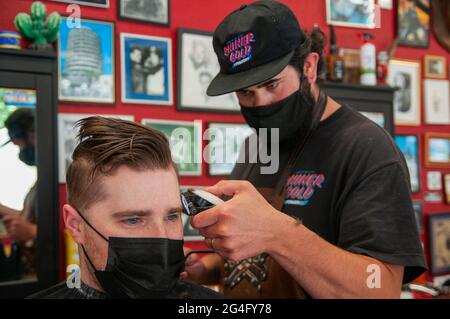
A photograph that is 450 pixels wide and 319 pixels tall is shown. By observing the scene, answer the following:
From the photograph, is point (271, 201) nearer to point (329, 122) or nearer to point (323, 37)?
point (329, 122)

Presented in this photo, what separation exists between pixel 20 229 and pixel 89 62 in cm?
70

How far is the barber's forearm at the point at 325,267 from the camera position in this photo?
1145mm

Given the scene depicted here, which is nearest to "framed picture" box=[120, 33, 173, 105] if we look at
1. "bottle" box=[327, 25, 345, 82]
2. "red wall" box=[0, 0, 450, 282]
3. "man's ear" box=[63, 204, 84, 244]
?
"red wall" box=[0, 0, 450, 282]

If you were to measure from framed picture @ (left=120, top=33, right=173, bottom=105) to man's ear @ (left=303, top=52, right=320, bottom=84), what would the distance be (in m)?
0.59

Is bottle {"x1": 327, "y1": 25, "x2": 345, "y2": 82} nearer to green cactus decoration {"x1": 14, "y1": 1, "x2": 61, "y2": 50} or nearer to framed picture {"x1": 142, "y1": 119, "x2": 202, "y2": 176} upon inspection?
framed picture {"x1": 142, "y1": 119, "x2": 202, "y2": 176}

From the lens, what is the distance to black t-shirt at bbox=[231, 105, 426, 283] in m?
1.24

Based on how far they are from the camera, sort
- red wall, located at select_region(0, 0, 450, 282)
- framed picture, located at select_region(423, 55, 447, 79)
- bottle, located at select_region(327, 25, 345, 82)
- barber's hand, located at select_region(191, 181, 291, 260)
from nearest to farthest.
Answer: barber's hand, located at select_region(191, 181, 291, 260), red wall, located at select_region(0, 0, 450, 282), bottle, located at select_region(327, 25, 345, 82), framed picture, located at select_region(423, 55, 447, 79)

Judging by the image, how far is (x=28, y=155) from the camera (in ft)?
5.54

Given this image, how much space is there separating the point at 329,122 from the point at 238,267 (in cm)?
62

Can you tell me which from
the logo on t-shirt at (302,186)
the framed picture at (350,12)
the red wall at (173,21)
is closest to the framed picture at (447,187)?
the red wall at (173,21)

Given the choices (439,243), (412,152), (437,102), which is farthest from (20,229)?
(437,102)

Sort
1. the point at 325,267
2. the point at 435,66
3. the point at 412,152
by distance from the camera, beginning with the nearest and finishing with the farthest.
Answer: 1. the point at 325,267
2. the point at 435,66
3. the point at 412,152

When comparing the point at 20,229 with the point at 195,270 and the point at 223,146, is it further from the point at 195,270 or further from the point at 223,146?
the point at 223,146

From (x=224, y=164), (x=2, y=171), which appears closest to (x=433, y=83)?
(x=224, y=164)
